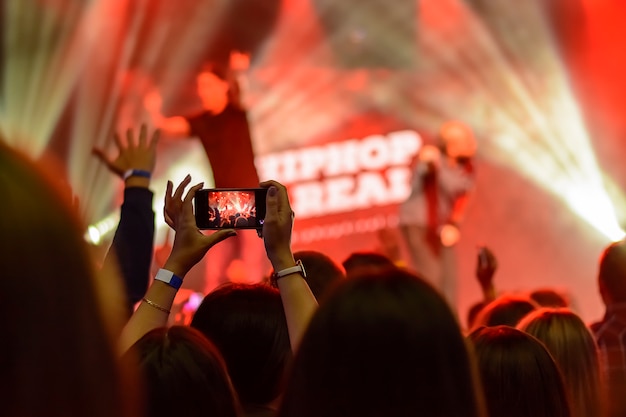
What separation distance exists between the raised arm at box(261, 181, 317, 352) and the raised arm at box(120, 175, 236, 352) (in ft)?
0.40

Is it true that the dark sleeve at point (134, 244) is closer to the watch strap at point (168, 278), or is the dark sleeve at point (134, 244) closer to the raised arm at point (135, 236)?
the raised arm at point (135, 236)

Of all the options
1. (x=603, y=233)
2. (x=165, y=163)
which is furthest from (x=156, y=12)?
(x=603, y=233)

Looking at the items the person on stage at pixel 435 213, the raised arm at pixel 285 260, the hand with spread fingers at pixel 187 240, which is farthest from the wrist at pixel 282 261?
the person on stage at pixel 435 213

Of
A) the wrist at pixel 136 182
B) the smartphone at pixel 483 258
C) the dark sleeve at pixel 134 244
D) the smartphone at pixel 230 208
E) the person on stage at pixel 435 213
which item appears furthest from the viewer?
the person on stage at pixel 435 213

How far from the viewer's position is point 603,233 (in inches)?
288

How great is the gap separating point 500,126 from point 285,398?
7.01 metres

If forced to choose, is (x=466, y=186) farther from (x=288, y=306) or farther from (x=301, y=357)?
(x=301, y=357)

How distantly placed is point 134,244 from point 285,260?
0.70 m

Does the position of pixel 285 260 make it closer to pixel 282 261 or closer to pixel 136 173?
pixel 282 261

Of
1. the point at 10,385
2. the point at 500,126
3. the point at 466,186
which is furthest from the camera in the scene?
the point at 500,126

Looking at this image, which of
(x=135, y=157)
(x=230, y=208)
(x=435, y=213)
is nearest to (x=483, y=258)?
(x=135, y=157)

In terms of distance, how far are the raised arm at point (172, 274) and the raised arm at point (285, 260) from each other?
0.40 feet

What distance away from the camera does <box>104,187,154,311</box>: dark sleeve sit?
2279 millimetres

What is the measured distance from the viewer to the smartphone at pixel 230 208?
6.40 feet
